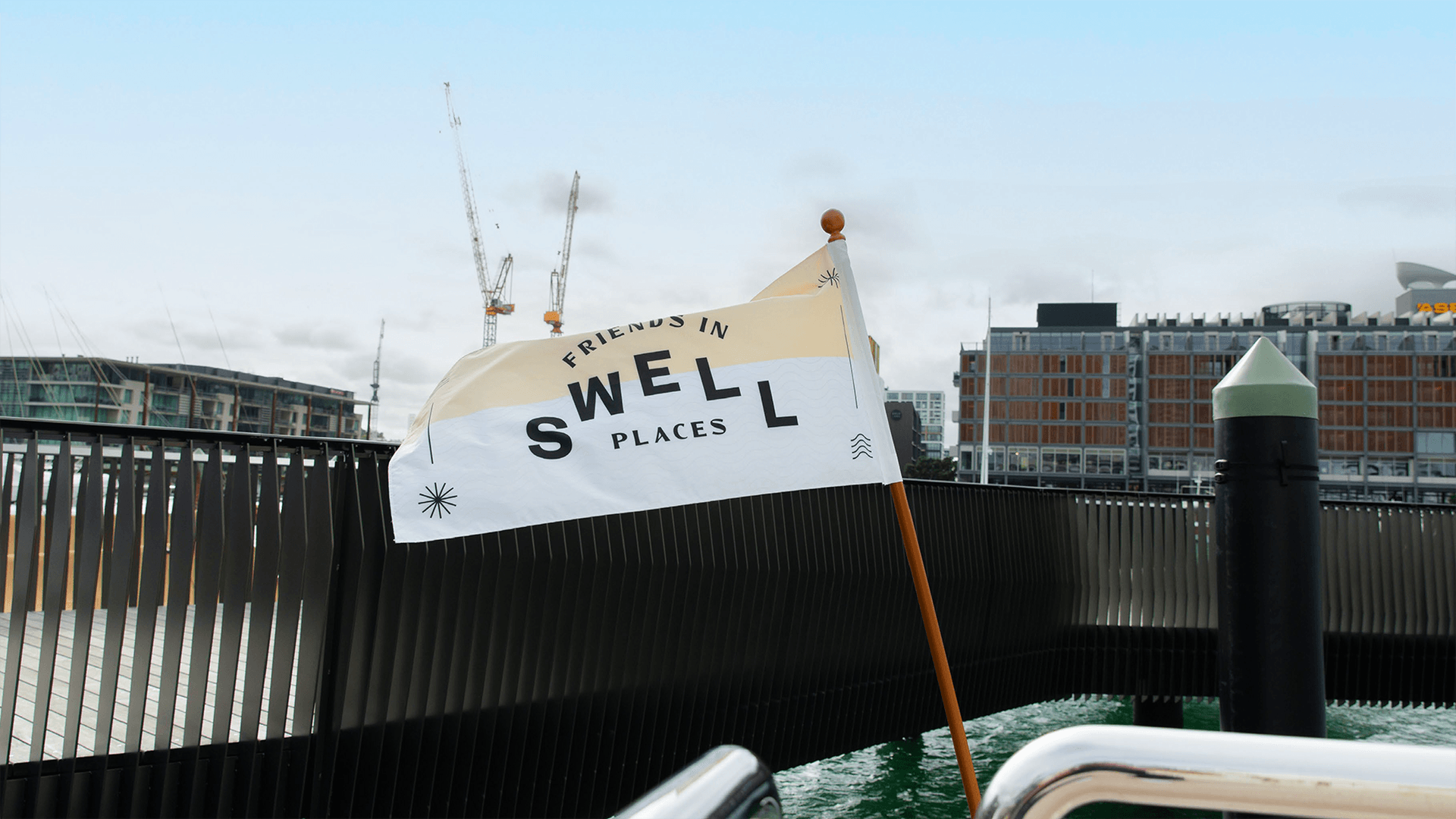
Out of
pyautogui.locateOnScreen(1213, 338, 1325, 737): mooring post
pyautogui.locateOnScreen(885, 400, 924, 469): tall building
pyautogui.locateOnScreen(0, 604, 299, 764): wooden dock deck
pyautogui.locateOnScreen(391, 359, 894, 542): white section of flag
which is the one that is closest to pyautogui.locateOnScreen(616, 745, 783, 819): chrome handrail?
pyautogui.locateOnScreen(391, 359, 894, 542): white section of flag

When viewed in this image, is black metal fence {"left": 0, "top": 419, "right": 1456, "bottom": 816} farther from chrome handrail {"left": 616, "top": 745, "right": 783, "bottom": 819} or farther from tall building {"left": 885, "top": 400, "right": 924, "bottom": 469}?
tall building {"left": 885, "top": 400, "right": 924, "bottom": 469}

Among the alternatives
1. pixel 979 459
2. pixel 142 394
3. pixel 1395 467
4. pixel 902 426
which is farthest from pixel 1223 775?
pixel 1395 467

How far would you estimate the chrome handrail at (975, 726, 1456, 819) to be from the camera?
114 centimetres

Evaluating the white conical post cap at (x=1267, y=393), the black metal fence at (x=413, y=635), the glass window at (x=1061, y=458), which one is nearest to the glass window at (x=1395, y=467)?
the glass window at (x=1061, y=458)

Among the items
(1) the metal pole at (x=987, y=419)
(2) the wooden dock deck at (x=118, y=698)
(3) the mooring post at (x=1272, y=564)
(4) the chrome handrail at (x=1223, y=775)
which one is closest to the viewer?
(4) the chrome handrail at (x=1223, y=775)

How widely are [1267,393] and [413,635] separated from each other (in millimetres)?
4048

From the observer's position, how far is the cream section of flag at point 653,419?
155 inches

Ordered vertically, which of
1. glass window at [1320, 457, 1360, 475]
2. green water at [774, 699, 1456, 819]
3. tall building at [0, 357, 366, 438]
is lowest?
green water at [774, 699, 1456, 819]

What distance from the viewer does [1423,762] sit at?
1149 mm

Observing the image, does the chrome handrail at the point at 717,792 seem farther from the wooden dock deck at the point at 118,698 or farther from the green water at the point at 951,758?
the green water at the point at 951,758

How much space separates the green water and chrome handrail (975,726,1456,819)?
393cm

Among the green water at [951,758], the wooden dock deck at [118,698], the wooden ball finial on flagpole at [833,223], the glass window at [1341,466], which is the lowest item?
the green water at [951,758]

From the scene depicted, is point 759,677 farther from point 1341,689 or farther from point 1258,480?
point 1341,689

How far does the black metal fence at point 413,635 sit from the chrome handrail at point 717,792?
12.0ft
